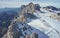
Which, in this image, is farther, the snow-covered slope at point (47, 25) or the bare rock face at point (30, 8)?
the bare rock face at point (30, 8)

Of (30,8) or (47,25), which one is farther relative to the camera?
(30,8)

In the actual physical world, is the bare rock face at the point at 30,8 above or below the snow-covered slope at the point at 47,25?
above

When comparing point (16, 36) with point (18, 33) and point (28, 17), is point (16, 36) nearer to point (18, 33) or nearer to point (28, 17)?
point (18, 33)

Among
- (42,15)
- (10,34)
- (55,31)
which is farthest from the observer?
(42,15)

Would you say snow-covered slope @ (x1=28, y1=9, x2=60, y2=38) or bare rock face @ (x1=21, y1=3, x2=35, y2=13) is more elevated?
bare rock face @ (x1=21, y1=3, x2=35, y2=13)

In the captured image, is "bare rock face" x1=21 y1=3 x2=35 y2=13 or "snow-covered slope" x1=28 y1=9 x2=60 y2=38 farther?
"bare rock face" x1=21 y1=3 x2=35 y2=13

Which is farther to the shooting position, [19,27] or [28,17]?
[28,17]

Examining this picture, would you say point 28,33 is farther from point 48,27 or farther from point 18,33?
point 48,27

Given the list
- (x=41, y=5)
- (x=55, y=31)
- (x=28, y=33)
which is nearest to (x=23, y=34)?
(x=28, y=33)

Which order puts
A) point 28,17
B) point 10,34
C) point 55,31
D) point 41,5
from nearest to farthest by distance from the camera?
point 10,34 < point 55,31 < point 28,17 < point 41,5

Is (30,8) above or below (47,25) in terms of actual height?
above
